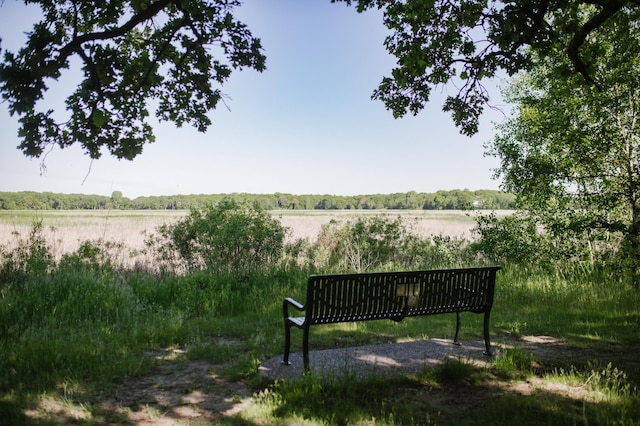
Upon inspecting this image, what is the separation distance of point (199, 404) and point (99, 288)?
13.4ft

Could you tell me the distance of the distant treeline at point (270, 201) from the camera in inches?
406

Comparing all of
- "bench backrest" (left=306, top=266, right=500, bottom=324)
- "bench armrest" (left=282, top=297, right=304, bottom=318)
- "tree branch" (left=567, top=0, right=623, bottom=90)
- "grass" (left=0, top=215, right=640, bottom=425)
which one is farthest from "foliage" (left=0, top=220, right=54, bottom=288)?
"tree branch" (left=567, top=0, right=623, bottom=90)

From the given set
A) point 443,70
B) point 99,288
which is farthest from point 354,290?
point 443,70

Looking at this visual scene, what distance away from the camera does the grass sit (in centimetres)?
324

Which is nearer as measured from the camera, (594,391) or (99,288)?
(594,391)

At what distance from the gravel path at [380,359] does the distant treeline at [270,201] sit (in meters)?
6.14

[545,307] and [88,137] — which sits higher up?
[88,137]

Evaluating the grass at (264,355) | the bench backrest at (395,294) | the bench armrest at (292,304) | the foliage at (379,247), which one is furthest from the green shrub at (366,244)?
the bench armrest at (292,304)

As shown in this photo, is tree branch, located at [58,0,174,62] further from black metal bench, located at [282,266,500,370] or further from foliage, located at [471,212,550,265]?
foliage, located at [471,212,550,265]

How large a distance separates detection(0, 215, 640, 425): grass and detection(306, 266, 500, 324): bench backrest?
1.93 ft

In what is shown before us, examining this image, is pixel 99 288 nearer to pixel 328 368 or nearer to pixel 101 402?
pixel 101 402

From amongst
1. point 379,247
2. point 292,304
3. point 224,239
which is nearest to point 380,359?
point 292,304

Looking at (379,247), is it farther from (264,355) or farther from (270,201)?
(264,355)

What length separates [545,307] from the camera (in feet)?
23.6
